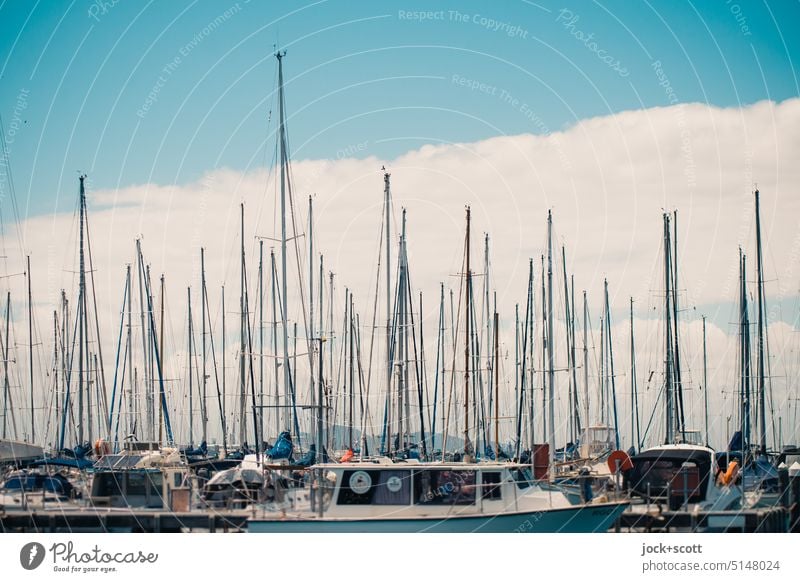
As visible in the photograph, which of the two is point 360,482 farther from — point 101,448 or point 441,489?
point 101,448

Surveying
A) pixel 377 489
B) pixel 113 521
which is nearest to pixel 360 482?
pixel 377 489

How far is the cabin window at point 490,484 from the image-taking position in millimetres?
27094

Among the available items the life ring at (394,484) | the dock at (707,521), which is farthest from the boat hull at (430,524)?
the dock at (707,521)

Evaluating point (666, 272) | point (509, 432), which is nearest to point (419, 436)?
point (509, 432)

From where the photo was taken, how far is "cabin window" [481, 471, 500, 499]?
2709 cm

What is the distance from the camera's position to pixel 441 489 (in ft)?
88.8

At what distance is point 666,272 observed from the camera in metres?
41.7

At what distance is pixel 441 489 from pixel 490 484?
41.4 inches

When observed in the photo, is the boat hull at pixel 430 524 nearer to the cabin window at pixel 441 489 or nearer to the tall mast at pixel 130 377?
the cabin window at pixel 441 489

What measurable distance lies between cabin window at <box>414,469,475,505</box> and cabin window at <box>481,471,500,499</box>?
0.77 ft
